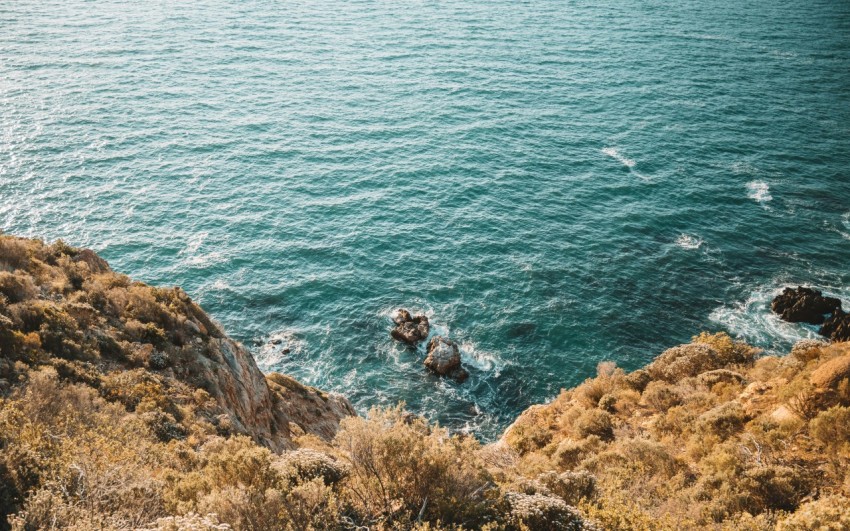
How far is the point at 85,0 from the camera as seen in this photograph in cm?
14725

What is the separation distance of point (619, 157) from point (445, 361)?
4731 centimetres

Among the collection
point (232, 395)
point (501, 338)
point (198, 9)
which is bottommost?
point (501, 338)

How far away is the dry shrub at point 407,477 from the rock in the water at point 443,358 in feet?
104

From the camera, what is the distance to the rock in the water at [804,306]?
180ft

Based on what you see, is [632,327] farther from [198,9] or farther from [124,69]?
[198,9]

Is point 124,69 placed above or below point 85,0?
below

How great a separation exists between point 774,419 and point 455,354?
95.6 ft

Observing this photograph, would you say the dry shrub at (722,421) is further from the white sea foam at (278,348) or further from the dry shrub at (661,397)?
the white sea foam at (278,348)

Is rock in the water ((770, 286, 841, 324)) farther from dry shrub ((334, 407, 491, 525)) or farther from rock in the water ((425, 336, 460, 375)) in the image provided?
dry shrub ((334, 407, 491, 525))

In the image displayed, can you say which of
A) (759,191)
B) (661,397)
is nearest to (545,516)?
(661,397)

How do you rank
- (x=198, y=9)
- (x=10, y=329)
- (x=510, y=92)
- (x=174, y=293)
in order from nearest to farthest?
(x=10, y=329) → (x=174, y=293) → (x=510, y=92) → (x=198, y=9)

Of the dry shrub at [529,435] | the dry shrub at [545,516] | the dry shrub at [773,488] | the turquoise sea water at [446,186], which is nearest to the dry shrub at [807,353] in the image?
the dry shrub at [773,488]

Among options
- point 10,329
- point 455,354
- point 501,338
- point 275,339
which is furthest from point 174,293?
point 501,338

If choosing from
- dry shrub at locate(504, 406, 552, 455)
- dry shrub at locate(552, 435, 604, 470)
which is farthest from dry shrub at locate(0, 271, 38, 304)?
dry shrub at locate(552, 435, 604, 470)
